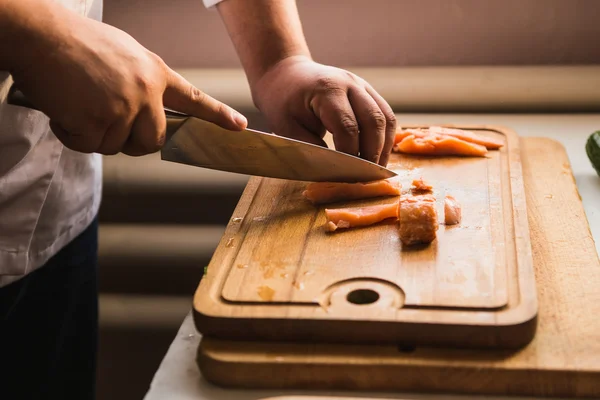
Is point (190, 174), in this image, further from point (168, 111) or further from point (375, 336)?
point (375, 336)

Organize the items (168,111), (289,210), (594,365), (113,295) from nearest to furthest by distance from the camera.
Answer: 1. (594,365)
2. (168,111)
3. (289,210)
4. (113,295)

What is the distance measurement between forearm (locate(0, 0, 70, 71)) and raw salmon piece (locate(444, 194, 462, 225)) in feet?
2.30

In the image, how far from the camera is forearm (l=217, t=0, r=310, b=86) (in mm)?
1608

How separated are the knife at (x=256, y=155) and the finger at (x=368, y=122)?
3 cm

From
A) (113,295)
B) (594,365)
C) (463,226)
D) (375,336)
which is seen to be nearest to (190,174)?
A: (113,295)

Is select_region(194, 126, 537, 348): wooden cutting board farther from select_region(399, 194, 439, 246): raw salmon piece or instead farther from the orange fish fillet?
the orange fish fillet

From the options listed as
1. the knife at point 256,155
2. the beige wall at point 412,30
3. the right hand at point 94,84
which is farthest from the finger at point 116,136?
the beige wall at point 412,30

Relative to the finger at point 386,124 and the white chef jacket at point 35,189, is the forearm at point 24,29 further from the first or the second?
the finger at point 386,124

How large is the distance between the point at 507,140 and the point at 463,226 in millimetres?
456

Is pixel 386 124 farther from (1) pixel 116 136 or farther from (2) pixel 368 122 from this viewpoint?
(1) pixel 116 136

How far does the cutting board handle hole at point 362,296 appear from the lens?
113 centimetres

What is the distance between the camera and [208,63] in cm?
227

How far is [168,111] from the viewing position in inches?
48.1

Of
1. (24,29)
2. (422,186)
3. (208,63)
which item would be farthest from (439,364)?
(208,63)
